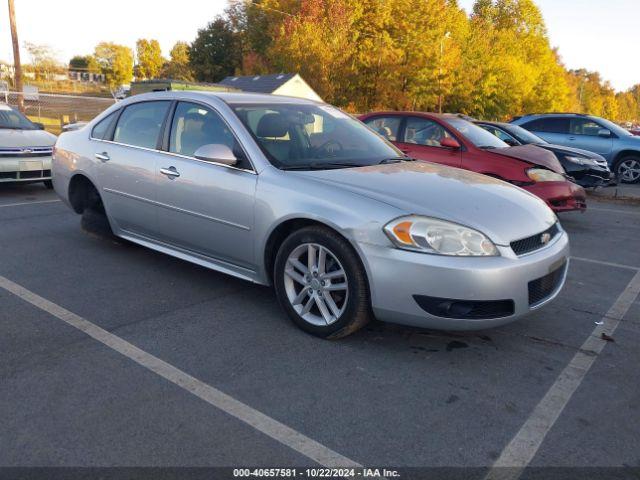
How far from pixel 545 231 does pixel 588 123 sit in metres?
11.6

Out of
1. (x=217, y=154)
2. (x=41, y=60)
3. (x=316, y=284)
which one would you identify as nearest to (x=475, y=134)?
(x=217, y=154)

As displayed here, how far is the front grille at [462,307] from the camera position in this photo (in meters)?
3.20

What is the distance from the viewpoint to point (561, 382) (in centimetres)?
317

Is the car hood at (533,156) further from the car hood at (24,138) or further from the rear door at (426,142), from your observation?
the car hood at (24,138)

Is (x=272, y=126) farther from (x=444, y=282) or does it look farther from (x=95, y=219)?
(x=95, y=219)

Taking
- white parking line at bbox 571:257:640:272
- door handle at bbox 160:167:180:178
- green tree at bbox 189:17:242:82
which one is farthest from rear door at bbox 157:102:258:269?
green tree at bbox 189:17:242:82

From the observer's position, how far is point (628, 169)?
13.5 meters

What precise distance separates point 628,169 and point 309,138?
38.4 feet

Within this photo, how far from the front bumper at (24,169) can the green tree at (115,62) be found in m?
87.1

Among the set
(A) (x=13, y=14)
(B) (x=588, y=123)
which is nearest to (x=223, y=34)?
(A) (x=13, y=14)

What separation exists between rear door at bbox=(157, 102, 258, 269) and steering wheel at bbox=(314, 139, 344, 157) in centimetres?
62

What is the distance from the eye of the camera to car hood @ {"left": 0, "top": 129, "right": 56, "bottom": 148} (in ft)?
28.8

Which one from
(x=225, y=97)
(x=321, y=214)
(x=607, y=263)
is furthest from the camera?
(x=607, y=263)

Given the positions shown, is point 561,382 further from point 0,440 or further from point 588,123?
point 588,123
